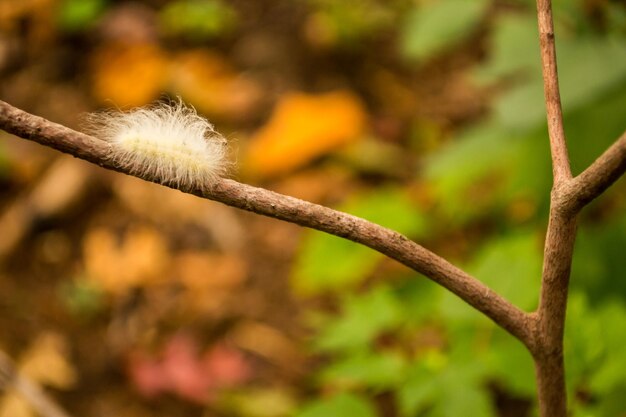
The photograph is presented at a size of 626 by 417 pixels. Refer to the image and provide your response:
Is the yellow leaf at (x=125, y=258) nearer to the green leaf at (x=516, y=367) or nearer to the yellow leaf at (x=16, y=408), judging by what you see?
the yellow leaf at (x=16, y=408)

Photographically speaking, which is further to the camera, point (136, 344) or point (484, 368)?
point (136, 344)

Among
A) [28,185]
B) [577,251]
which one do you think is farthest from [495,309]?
[28,185]

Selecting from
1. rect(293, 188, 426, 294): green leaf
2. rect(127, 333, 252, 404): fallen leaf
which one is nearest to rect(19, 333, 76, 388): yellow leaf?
rect(127, 333, 252, 404): fallen leaf

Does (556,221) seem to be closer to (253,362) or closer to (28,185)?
(253,362)

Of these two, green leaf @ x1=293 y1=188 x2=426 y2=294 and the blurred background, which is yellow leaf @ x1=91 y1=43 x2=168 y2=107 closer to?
the blurred background

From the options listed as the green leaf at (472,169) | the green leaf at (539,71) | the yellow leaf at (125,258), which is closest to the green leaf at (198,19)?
the yellow leaf at (125,258)
